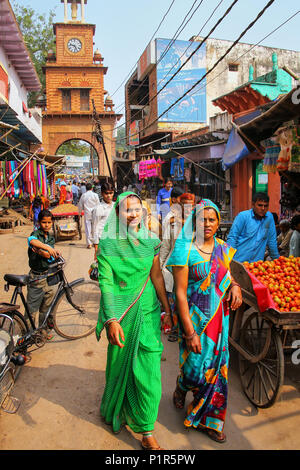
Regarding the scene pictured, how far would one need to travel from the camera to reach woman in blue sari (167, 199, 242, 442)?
2650 millimetres

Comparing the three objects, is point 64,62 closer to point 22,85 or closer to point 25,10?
point 25,10

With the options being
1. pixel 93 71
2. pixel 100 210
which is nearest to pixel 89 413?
pixel 100 210

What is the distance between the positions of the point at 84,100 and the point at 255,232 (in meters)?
31.5

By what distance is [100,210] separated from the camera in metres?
6.06

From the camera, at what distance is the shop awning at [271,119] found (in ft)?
15.3

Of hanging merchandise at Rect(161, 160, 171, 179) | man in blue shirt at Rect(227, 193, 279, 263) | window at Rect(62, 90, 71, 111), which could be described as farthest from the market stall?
window at Rect(62, 90, 71, 111)

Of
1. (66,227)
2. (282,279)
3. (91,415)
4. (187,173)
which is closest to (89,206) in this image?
(66,227)

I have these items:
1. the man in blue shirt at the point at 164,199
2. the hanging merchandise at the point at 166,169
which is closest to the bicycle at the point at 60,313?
the man in blue shirt at the point at 164,199

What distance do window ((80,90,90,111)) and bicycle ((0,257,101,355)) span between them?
30684 millimetres

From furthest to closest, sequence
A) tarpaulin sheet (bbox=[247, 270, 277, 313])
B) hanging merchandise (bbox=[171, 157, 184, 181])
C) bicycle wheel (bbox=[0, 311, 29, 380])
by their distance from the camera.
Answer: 1. hanging merchandise (bbox=[171, 157, 184, 181])
2. bicycle wheel (bbox=[0, 311, 29, 380])
3. tarpaulin sheet (bbox=[247, 270, 277, 313])

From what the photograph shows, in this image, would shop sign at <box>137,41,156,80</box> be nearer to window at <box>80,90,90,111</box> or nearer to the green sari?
window at <box>80,90,90,111</box>

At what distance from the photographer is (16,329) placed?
3.85 m

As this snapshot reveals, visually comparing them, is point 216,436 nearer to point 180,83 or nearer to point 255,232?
point 255,232

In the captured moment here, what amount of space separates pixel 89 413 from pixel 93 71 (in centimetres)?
3400
